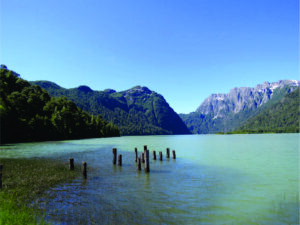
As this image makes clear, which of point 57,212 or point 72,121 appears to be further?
point 72,121

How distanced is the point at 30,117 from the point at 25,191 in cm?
9047

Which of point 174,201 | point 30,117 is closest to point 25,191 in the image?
point 174,201

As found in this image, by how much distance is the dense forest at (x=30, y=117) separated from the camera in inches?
3130

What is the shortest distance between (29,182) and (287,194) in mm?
20845

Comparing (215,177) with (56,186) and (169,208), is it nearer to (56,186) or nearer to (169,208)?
(169,208)

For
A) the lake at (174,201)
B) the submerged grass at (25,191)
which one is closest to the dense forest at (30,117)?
the submerged grass at (25,191)

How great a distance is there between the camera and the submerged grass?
32.9 ft

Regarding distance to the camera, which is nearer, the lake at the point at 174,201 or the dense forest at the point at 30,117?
the lake at the point at 174,201

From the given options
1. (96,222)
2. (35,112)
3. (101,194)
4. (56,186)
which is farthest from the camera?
(35,112)

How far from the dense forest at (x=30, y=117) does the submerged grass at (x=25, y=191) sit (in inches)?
2399

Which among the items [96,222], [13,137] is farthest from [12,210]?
[13,137]

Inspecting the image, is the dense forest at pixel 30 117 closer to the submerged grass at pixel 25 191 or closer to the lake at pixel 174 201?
the submerged grass at pixel 25 191

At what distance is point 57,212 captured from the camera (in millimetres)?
12031

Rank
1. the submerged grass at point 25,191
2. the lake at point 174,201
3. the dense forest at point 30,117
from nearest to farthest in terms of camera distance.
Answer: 1. the submerged grass at point 25,191
2. the lake at point 174,201
3. the dense forest at point 30,117
